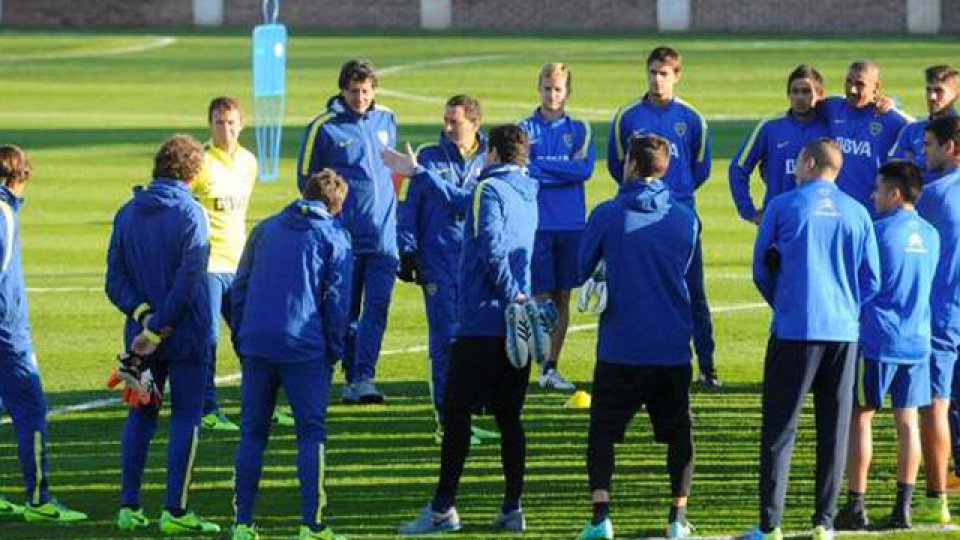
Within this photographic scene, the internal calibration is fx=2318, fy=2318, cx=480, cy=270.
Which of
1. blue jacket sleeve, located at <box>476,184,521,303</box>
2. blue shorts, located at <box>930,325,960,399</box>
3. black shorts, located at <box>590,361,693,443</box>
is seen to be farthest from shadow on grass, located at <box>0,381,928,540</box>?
blue jacket sleeve, located at <box>476,184,521,303</box>

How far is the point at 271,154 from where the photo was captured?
31.6 metres

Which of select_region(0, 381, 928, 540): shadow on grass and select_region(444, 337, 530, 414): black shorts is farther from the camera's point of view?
select_region(0, 381, 928, 540): shadow on grass

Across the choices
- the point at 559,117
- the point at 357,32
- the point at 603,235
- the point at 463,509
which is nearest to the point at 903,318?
the point at 603,235

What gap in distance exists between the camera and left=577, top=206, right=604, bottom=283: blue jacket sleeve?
39.1 feet

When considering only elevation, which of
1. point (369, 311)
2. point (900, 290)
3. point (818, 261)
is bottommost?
point (369, 311)

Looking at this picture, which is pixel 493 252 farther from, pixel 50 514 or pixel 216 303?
pixel 216 303

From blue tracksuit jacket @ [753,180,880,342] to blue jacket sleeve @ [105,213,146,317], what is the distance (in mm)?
3337

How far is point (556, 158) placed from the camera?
649 inches

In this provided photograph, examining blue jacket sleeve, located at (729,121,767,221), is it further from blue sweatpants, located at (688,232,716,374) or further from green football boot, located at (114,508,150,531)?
green football boot, located at (114,508,150,531)

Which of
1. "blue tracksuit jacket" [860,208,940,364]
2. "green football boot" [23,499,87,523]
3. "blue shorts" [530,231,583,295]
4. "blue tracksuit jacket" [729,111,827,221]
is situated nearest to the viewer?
"blue tracksuit jacket" [860,208,940,364]

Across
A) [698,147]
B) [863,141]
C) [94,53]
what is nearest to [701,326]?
[698,147]

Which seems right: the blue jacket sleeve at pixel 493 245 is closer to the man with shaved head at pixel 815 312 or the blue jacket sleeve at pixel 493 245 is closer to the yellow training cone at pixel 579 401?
the man with shaved head at pixel 815 312

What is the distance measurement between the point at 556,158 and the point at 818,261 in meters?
5.02

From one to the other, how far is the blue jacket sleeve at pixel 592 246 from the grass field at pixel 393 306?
144 centimetres
